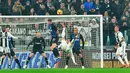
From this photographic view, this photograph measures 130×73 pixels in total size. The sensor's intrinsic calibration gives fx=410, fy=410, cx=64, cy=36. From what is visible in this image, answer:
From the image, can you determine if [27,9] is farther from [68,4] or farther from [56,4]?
[68,4]

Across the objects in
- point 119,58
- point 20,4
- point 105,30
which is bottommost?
point 119,58

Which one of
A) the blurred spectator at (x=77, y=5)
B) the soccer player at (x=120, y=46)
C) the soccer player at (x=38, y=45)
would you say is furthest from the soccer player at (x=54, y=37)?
the soccer player at (x=120, y=46)

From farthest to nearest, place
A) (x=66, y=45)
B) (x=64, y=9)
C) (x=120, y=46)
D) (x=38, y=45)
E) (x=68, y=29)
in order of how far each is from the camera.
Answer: (x=64, y=9) → (x=120, y=46) → (x=68, y=29) → (x=66, y=45) → (x=38, y=45)

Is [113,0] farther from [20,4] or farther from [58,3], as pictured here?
[20,4]

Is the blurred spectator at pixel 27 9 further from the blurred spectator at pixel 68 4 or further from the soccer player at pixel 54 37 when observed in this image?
the soccer player at pixel 54 37

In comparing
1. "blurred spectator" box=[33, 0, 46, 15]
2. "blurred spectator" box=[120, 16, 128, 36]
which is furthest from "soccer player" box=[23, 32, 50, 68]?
"blurred spectator" box=[120, 16, 128, 36]

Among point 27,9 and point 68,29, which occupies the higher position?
point 27,9

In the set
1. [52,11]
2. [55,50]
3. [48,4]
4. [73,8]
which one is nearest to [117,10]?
[73,8]

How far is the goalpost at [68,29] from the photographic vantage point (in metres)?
14.2

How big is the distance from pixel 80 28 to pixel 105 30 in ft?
4.09

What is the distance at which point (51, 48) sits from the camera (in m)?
14.3

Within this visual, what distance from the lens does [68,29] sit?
14.4 meters

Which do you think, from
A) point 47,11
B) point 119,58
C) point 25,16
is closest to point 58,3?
point 47,11

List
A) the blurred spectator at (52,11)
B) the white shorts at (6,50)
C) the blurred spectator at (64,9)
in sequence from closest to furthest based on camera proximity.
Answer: the white shorts at (6,50), the blurred spectator at (64,9), the blurred spectator at (52,11)
